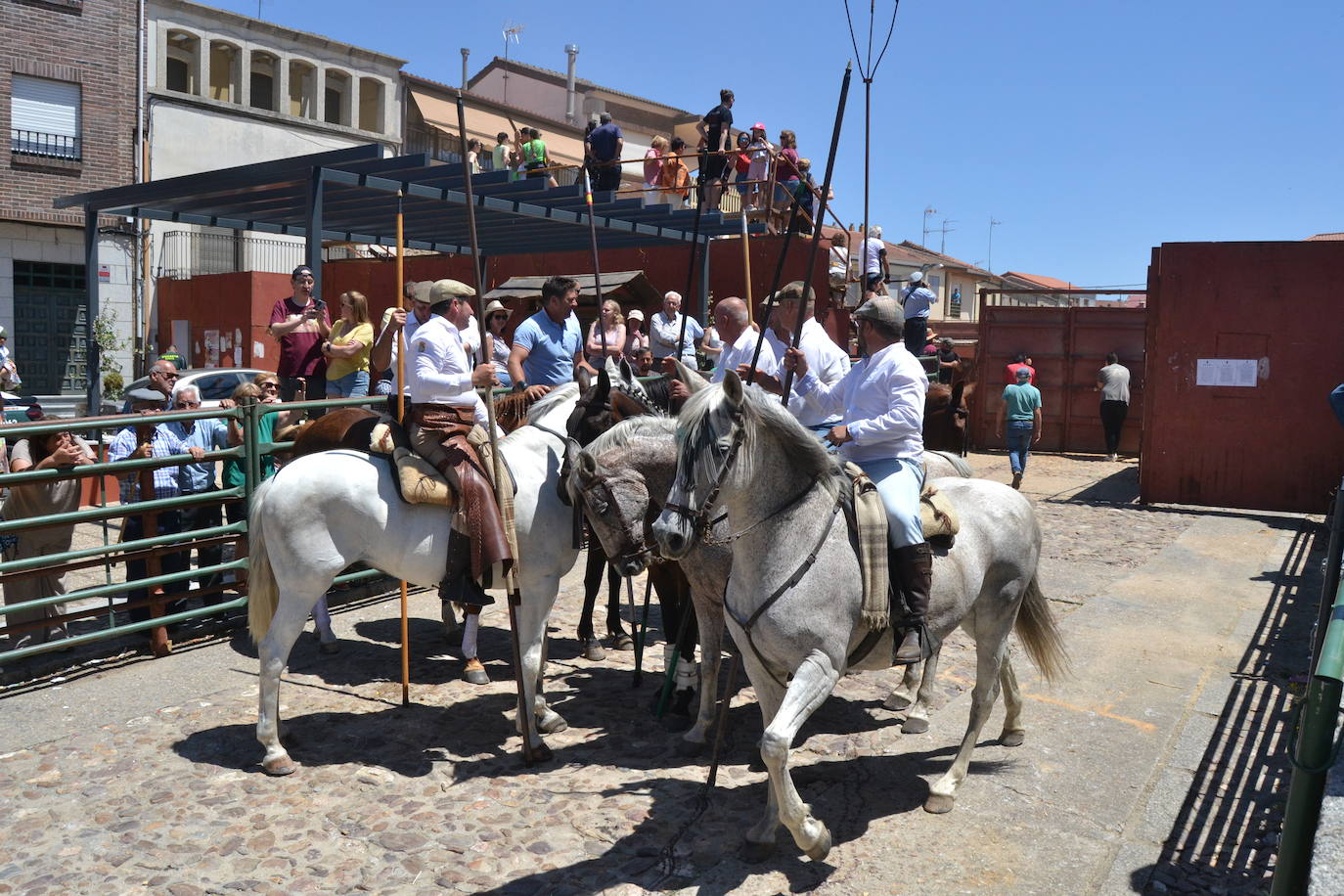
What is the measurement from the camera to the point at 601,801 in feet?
15.3

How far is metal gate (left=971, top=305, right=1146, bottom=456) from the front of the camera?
18859 millimetres

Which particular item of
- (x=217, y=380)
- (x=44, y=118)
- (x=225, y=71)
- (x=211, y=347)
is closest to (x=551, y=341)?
(x=217, y=380)

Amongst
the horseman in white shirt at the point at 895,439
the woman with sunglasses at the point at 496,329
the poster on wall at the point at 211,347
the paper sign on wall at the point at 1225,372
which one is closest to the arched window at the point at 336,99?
the poster on wall at the point at 211,347

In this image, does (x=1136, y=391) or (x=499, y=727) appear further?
(x=1136, y=391)

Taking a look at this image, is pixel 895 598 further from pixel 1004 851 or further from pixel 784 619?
pixel 1004 851

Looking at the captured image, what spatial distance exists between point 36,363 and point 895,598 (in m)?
28.2

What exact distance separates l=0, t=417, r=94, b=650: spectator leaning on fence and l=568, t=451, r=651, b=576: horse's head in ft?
11.6

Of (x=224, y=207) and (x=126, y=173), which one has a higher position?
(x=126, y=173)

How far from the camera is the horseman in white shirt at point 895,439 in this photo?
4.35m

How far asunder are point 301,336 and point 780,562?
6424mm

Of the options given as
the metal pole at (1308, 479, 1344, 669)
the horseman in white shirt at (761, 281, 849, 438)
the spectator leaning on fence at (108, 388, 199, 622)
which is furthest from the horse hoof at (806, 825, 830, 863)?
the spectator leaning on fence at (108, 388, 199, 622)

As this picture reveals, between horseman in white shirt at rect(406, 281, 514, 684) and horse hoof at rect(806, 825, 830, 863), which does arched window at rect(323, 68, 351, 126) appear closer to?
horseman in white shirt at rect(406, 281, 514, 684)

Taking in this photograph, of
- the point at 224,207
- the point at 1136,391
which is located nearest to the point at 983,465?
the point at 1136,391

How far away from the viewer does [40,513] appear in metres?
6.34
